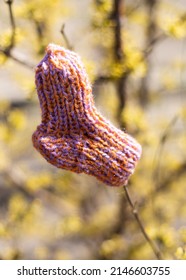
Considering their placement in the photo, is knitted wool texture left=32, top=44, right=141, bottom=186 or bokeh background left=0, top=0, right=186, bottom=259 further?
bokeh background left=0, top=0, right=186, bottom=259

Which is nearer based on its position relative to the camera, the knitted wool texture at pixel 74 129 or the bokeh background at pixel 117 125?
the knitted wool texture at pixel 74 129

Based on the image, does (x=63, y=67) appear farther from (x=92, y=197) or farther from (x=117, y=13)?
(x=92, y=197)

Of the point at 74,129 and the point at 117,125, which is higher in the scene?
the point at 117,125

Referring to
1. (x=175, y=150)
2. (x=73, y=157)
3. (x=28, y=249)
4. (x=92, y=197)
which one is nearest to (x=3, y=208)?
(x=28, y=249)

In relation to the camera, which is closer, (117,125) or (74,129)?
(74,129)
